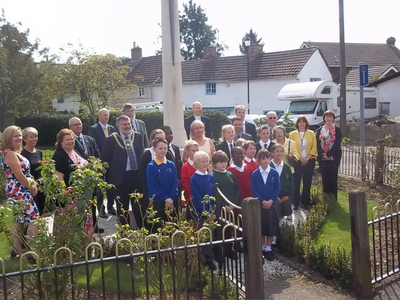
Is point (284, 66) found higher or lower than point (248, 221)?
higher

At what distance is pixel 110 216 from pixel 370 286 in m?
4.40

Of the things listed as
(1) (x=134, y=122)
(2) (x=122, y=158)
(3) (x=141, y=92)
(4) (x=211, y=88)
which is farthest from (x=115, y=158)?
(3) (x=141, y=92)

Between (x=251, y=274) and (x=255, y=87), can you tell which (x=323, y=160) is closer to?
(x=251, y=274)

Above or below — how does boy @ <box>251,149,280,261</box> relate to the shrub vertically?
above

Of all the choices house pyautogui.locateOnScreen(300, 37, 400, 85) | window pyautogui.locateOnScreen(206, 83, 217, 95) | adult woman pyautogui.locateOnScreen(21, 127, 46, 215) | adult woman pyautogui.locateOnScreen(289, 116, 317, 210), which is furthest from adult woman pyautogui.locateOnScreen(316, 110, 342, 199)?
house pyautogui.locateOnScreen(300, 37, 400, 85)

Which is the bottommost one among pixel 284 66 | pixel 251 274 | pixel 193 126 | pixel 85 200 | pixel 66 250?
pixel 251 274

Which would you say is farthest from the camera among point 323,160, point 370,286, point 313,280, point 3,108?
point 3,108

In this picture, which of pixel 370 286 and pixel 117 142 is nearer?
pixel 370 286

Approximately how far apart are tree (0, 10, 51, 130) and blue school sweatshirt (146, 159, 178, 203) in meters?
20.4

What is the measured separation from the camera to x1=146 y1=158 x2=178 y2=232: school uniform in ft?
18.1

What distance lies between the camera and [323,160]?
320 inches

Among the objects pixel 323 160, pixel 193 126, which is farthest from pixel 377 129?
pixel 193 126

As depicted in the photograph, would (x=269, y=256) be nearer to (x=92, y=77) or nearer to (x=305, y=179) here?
(x=305, y=179)

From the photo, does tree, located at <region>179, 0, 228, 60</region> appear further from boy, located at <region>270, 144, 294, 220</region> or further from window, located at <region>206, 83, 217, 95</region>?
boy, located at <region>270, 144, 294, 220</region>
